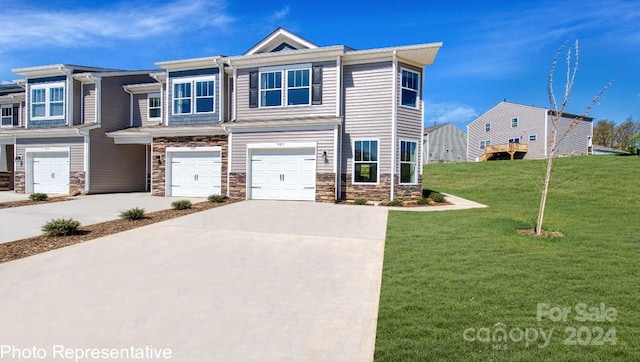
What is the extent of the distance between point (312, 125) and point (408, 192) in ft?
16.2

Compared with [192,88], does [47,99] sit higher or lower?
lower

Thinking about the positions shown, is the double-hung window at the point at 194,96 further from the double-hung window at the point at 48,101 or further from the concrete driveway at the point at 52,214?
the double-hung window at the point at 48,101

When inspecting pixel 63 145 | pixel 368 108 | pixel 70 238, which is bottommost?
pixel 70 238

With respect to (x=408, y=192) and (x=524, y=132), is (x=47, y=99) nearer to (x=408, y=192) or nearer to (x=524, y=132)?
(x=408, y=192)

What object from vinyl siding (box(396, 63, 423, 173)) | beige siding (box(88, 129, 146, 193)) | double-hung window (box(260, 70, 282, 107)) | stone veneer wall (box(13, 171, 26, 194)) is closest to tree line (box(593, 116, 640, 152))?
vinyl siding (box(396, 63, 423, 173))

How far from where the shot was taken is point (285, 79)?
1529 centimetres

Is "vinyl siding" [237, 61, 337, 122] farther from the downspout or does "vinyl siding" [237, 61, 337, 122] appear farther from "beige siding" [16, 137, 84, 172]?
"beige siding" [16, 137, 84, 172]

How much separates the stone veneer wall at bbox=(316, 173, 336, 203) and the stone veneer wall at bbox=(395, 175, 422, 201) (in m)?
2.66

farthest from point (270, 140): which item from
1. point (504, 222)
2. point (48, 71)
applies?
point (48, 71)

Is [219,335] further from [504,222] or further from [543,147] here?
[543,147]

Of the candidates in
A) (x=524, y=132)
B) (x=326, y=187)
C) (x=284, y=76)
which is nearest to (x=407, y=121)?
(x=326, y=187)

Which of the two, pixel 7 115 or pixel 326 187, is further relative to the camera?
pixel 7 115

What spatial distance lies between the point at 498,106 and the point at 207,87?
105 ft

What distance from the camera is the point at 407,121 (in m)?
14.9
